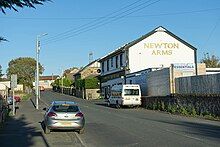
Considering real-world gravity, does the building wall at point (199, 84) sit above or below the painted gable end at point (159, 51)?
below

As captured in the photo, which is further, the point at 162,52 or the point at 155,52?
the point at 162,52

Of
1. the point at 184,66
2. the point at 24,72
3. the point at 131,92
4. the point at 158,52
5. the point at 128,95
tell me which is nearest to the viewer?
the point at 184,66

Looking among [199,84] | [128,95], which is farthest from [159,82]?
[199,84]

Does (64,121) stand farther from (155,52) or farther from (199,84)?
(155,52)

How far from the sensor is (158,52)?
63.0m

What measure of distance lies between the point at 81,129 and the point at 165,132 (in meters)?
3.64

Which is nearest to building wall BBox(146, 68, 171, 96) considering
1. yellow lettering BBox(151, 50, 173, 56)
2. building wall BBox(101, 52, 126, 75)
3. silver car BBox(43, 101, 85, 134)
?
yellow lettering BBox(151, 50, 173, 56)

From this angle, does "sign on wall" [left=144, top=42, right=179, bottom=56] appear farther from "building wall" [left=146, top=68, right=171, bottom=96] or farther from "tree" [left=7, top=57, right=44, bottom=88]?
"tree" [left=7, top=57, right=44, bottom=88]

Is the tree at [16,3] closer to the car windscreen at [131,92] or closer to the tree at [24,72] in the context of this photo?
the car windscreen at [131,92]

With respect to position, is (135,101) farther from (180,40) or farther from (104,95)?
(104,95)

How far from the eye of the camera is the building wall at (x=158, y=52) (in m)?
62.2

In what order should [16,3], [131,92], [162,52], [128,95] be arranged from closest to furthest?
[16,3] < [128,95] < [131,92] < [162,52]

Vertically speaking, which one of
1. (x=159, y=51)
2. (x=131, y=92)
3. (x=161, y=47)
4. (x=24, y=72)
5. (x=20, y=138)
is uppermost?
(x=161, y=47)

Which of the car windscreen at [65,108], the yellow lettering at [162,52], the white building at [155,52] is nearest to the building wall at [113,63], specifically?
the white building at [155,52]
